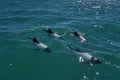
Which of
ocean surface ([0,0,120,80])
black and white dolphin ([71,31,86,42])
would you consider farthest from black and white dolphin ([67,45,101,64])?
black and white dolphin ([71,31,86,42])

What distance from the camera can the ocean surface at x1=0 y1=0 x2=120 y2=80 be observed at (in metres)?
20.2

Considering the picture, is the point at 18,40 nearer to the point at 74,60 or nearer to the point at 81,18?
the point at 74,60

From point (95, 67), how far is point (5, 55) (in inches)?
233

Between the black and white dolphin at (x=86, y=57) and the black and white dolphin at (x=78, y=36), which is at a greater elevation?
the black and white dolphin at (x=78, y=36)

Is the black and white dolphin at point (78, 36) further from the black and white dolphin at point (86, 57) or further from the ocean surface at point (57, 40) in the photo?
the black and white dolphin at point (86, 57)

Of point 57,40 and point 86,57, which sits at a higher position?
point 57,40

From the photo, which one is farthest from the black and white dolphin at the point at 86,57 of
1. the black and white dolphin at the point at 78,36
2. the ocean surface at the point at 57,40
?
the black and white dolphin at the point at 78,36

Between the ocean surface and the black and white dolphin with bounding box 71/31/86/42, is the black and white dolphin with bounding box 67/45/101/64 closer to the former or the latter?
the ocean surface

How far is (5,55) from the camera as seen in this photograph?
71.4ft

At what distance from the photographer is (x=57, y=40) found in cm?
2377

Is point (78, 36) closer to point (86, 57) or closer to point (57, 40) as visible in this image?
point (57, 40)

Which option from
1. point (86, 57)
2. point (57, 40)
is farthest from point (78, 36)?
point (86, 57)

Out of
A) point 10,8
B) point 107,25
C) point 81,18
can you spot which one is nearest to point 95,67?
point 107,25

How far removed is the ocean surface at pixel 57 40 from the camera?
2022 centimetres
